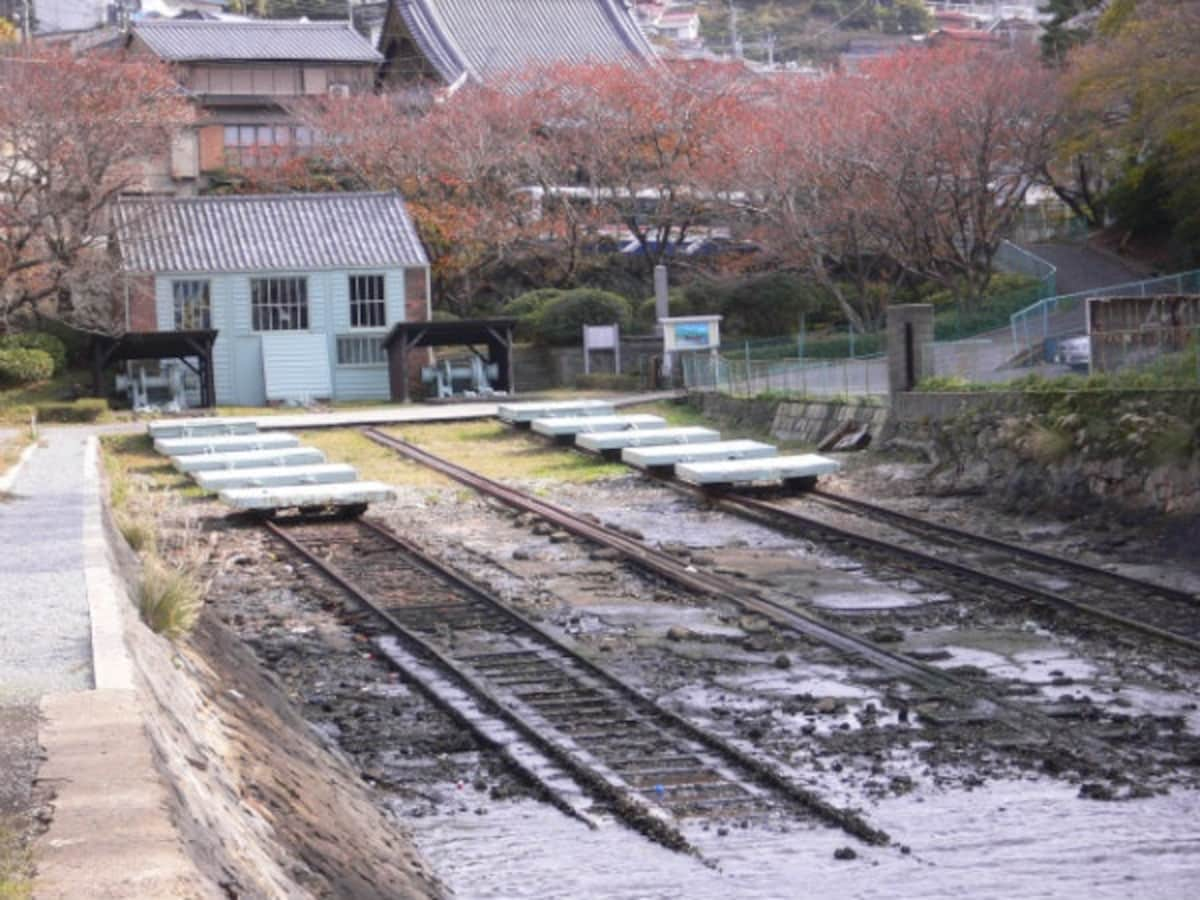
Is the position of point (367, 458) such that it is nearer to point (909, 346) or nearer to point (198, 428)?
point (198, 428)

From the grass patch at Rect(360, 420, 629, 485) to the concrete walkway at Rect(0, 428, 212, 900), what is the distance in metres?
12.1

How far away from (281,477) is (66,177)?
1826 centimetres

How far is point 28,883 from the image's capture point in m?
6.64

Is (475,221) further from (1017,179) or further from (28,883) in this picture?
(28,883)

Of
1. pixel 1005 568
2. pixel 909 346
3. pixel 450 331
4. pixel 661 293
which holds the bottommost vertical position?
pixel 1005 568

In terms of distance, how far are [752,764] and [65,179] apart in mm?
34265

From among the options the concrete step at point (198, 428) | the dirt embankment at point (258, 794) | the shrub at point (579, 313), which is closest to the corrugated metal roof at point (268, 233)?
the shrub at point (579, 313)

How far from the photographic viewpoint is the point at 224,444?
32500mm

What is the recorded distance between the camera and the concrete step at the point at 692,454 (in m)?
29.7

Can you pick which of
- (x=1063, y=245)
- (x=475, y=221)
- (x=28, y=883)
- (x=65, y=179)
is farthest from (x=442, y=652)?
(x=1063, y=245)

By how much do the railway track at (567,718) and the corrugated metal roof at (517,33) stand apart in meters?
42.9

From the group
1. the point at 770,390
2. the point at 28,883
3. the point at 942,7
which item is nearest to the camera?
the point at 28,883

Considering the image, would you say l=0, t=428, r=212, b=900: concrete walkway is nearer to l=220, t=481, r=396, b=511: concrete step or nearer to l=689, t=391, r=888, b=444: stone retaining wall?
l=220, t=481, r=396, b=511: concrete step

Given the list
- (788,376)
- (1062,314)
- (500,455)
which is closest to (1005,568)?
(500,455)
